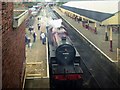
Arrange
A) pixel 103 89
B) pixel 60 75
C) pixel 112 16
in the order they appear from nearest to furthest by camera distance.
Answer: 1. pixel 60 75
2. pixel 103 89
3. pixel 112 16

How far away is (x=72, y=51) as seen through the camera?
11398 millimetres

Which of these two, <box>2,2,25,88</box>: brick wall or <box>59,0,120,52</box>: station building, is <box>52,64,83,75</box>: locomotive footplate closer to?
<box>2,2,25,88</box>: brick wall

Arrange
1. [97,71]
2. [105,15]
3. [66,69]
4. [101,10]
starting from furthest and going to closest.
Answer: [101,10], [105,15], [97,71], [66,69]

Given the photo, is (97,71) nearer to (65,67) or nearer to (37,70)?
(37,70)

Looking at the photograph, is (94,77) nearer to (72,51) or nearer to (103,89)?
(103,89)

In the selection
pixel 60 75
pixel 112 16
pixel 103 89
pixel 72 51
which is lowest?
pixel 103 89

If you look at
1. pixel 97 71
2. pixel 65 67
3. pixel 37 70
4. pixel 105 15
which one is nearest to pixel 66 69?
pixel 65 67

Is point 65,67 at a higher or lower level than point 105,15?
lower

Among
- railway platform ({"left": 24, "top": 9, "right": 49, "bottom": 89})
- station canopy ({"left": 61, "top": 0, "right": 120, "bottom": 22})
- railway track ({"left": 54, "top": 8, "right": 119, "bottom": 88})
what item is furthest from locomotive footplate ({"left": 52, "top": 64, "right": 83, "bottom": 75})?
station canopy ({"left": 61, "top": 0, "right": 120, "bottom": 22})

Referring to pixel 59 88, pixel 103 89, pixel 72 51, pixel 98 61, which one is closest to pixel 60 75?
pixel 59 88

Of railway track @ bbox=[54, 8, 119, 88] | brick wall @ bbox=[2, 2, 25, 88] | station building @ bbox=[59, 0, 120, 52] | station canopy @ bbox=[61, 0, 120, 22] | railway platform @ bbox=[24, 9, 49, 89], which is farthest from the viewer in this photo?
Result: station canopy @ bbox=[61, 0, 120, 22]

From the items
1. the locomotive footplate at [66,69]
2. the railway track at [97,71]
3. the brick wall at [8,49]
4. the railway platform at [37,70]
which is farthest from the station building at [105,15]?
the brick wall at [8,49]

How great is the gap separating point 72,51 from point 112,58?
259 inches

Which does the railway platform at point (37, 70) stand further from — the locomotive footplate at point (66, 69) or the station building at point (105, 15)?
the station building at point (105, 15)
